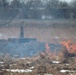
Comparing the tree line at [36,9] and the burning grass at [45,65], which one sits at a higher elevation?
the tree line at [36,9]

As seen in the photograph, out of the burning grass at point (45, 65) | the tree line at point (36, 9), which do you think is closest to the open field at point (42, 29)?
the tree line at point (36, 9)

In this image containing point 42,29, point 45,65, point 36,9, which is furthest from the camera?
point 36,9

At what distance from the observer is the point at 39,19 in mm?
21516

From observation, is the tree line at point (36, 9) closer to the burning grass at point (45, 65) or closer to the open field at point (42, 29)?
the open field at point (42, 29)

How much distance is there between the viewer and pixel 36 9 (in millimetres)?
21906

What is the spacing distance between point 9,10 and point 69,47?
9.52 m

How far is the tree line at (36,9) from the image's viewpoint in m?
21.0

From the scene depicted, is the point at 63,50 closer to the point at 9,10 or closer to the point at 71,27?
the point at 71,27

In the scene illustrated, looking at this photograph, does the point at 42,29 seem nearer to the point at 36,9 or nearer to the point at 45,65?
the point at 36,9

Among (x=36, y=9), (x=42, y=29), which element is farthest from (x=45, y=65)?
(x=36, y=9)

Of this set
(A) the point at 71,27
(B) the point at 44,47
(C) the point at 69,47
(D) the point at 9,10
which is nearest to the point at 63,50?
(C) the point at 69,47

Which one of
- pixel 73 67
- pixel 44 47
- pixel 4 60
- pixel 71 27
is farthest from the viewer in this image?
pixel 71 27

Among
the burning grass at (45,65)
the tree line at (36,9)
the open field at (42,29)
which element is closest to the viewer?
the burning grass at (45,65)

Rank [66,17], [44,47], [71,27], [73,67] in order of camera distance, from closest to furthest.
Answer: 1. [73,67]
2. [44,47]
3. [71,27]
4. [66,17]
